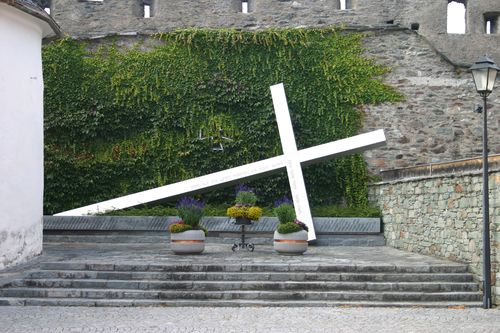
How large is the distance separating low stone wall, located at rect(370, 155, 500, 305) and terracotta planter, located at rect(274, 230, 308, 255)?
2279 mm

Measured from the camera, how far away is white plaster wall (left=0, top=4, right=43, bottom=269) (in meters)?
11.5

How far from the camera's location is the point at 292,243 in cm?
1273

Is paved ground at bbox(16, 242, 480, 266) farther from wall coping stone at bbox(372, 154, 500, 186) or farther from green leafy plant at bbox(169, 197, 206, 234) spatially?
wall coping stone at bbox(372, 154, 500, 186)

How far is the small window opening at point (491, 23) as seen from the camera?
20.7 m

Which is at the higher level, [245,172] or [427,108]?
[427,108]

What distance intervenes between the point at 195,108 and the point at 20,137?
6.04 m

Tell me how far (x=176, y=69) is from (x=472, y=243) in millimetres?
9000

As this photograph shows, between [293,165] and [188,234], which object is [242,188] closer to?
[293,165]

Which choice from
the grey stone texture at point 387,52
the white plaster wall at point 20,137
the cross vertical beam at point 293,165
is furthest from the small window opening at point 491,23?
the white plaster wall at point 20,137

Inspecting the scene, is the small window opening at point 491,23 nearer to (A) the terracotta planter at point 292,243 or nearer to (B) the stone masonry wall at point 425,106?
(B) the stone masonry wall at point 425,106

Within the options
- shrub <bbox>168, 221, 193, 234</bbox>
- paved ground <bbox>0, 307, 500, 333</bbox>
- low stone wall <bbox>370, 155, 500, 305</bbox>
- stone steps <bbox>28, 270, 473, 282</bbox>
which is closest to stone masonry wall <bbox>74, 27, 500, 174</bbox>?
low stone wall <bbox>370, 155, 500, 305</bbox>

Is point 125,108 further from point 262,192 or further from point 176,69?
point 262,192

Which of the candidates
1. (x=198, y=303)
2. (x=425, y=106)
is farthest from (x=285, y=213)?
(x=425, y=106)

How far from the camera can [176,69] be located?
17.6 metres
